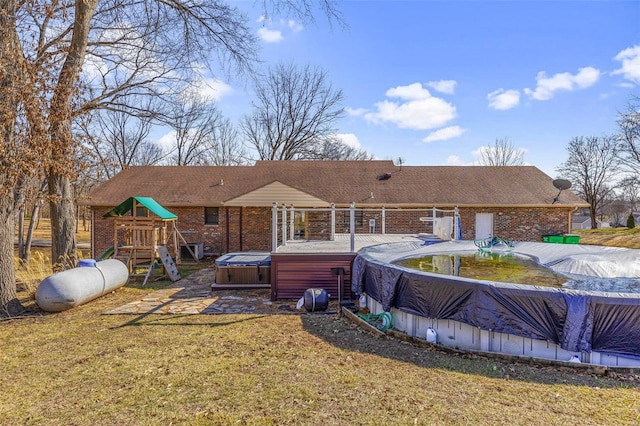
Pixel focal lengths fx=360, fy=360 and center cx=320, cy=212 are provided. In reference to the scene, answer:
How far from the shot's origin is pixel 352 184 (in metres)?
17.1

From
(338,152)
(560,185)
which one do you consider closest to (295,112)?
(338,152)

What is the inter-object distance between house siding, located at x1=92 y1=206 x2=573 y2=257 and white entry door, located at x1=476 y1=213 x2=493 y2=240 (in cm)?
18

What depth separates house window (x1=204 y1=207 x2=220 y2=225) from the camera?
51.5 ft

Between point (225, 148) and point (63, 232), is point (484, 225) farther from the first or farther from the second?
point (225, 148)

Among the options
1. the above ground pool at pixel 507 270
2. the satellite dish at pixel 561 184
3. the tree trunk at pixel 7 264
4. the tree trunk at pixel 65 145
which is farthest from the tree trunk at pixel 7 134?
the satellite dish at pixel 561 184

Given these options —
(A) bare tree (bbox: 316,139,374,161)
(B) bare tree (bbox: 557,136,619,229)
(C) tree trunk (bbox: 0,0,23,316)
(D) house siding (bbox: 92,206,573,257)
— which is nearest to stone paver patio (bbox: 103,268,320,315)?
(C) tree trunk (bbox: 0,0,23,316)

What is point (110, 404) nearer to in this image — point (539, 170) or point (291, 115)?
point (539, 170)

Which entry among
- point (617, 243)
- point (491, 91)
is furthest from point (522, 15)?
point (617, 243)

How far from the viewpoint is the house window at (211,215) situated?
15.7 m

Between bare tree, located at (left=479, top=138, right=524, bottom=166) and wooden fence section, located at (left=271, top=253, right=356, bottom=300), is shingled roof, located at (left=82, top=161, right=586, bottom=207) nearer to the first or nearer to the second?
wooden fence section, located at (left=271, top=253, right=356, bottom=300)

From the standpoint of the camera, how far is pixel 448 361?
14.6ft

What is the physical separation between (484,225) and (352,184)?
6123 millimetres

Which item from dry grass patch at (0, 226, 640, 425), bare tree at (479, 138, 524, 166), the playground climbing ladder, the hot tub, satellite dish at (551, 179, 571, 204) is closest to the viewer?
dry grass patch at (0, 226, 640, 425)

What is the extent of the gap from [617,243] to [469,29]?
17537mm
